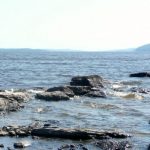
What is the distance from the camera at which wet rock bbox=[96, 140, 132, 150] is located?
2752 cm

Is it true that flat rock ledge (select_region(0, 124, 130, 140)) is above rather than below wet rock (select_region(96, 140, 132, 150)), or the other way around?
above

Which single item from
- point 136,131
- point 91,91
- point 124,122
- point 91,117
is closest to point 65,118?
point 91,117

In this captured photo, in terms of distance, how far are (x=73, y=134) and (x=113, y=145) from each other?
129 inches

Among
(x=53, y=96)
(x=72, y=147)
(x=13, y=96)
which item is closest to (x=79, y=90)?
(x=53, y=96)

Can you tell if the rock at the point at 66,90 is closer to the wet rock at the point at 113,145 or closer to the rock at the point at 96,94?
the rock at the point at 96,94

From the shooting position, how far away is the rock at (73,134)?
2992 centimetres

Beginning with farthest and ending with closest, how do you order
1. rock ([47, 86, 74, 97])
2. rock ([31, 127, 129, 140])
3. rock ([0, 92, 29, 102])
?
1. rock ([47, 86, 74, 97])
2. rock ([0, 92, 29, 102])
3. rock ([31, 127, 129, 140])

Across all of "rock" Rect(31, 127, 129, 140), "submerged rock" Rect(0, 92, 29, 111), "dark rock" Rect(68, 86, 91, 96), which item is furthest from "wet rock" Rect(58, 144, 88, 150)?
"dark rock" Rect(68, 86, 91, 96)

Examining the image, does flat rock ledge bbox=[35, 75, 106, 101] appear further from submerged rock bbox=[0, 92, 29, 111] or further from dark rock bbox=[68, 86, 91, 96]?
submerged rock bbox=[0, 92, 29, 111]

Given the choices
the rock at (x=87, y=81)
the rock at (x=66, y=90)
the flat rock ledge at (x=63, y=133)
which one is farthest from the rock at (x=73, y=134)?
the rock at (x=87, y=81)

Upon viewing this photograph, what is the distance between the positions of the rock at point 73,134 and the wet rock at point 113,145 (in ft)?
4.07

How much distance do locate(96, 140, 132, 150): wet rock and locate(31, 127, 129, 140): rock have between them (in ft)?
4.07

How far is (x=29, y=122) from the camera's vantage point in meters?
35.5

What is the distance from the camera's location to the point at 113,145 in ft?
91.3
